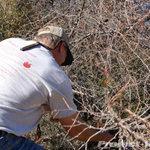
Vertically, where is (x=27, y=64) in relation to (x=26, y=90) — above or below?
above

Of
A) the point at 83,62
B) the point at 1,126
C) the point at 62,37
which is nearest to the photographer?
the point at 1,126

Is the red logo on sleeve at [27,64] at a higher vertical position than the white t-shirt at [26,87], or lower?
higher

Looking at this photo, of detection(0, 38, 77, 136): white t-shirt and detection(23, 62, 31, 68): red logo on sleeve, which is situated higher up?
detection(23, 62, 31, 68): red logo on sleeve

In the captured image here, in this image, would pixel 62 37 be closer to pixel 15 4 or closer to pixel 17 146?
pixel 17 146

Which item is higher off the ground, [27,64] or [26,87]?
[27,64]

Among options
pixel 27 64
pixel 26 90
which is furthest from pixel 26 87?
pixel 27 64

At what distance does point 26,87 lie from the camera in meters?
1.21

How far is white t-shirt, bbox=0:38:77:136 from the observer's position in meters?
1.19

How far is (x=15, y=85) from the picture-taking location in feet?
3.92

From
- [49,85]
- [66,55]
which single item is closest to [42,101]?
[49,85]

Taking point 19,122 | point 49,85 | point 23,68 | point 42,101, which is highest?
point 23,68

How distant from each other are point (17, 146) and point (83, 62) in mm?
1732

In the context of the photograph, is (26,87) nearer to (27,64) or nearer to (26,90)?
(26,90)

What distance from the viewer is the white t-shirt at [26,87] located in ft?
3.89
